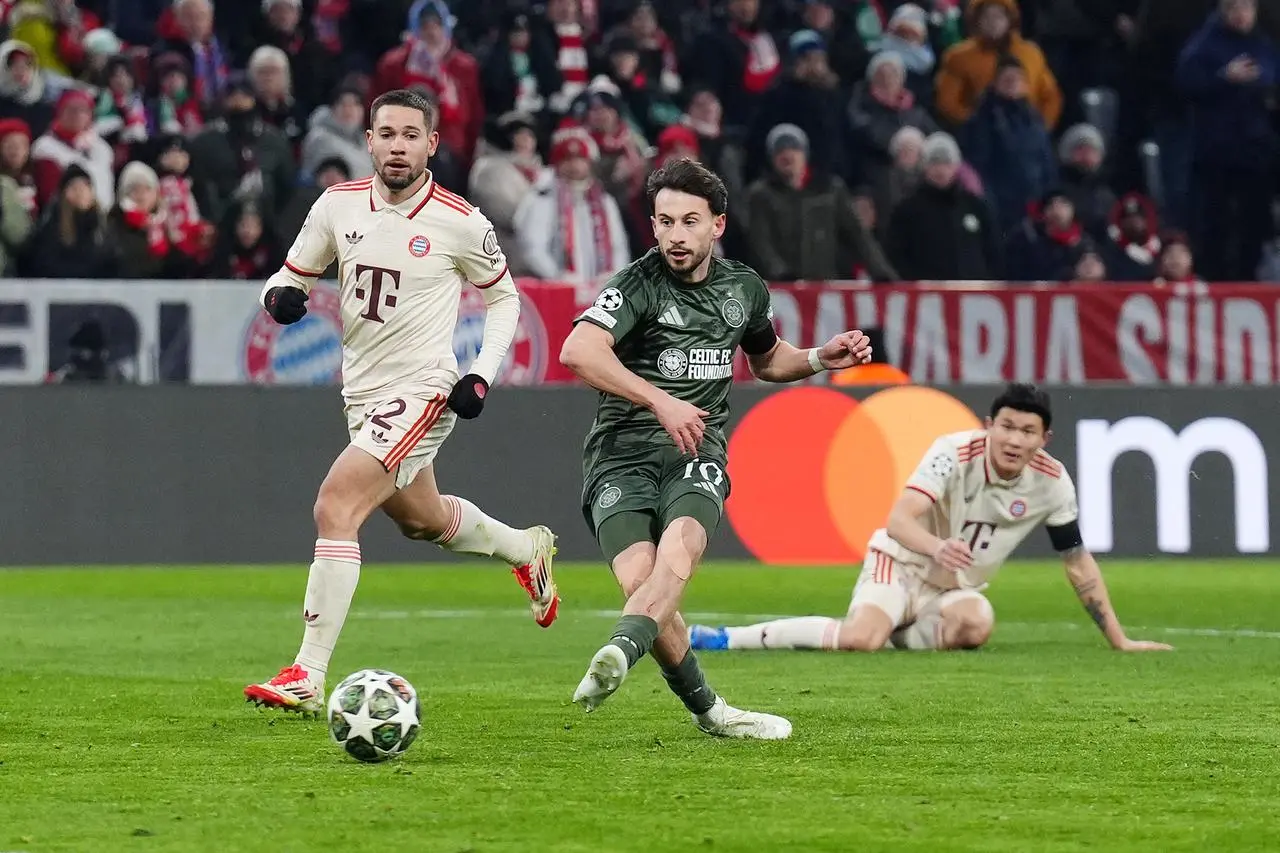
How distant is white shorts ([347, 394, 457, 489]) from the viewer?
8578mm

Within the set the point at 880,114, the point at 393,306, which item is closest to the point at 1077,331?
the point at 880,114

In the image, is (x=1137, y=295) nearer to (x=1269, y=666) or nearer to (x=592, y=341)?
(x=1269, y=666)

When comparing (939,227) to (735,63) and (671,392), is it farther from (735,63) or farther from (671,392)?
(671,392)

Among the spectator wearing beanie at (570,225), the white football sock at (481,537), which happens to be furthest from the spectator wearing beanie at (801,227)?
the white football sock at (481,537)

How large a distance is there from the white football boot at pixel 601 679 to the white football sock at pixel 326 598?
6.42ft

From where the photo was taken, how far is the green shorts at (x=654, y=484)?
290 inches

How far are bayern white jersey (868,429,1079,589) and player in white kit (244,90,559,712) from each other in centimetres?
317

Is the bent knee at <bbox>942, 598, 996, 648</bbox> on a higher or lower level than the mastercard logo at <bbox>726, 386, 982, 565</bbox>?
lower

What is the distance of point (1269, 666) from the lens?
10.4 meters

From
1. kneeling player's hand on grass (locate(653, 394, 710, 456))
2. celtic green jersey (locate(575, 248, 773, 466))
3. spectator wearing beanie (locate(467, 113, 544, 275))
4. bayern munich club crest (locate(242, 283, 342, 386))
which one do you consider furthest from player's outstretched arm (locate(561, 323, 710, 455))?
spectator wearing beanie (locate(467, 113, 544, 275))

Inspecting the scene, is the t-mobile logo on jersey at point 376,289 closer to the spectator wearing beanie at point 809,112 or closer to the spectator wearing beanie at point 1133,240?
the spectator wearing beanie at point 809,112

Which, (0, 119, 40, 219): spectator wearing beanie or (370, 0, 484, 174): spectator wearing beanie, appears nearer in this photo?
(0, 119, 40, 219): spectator wearing beanie

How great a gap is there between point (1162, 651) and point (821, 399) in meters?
7.15

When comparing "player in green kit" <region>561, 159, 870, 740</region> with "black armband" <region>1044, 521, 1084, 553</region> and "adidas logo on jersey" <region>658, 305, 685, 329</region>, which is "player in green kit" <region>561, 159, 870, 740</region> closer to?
"adidas logo on jersey" <region>658, 305, 685, 329</region>
